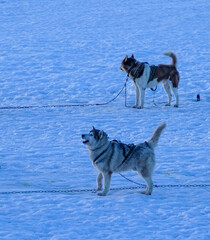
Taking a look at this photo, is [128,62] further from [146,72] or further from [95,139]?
[95,139]

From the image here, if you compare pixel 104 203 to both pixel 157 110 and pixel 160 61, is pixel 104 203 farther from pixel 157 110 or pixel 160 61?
pixel 160 61

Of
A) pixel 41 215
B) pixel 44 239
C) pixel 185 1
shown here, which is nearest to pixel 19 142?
pixel 41 215

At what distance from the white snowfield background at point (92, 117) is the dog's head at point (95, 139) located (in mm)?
792

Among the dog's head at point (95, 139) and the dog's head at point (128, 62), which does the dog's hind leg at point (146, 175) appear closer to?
the dog's head at point (95, 139)

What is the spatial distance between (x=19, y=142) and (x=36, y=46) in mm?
10347

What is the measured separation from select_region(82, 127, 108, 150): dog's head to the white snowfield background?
792mm

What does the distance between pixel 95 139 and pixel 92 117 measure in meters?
5.13

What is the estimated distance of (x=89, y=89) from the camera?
50.2 ft

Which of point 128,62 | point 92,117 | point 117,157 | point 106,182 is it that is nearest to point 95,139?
point 117,157

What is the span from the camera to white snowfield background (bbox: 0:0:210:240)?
6750 mm

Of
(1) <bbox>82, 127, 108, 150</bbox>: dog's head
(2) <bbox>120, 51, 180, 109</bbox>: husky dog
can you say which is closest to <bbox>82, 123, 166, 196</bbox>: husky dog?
(1) <bbox>82, 127, 108, 150</bbox>: dog's head

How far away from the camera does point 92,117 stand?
12.5 metres

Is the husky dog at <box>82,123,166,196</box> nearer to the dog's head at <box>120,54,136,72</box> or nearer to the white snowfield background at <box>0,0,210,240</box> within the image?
the white snowfield background at <box>0,0,210,240</box>

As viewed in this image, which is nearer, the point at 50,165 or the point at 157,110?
the point at 50,165
